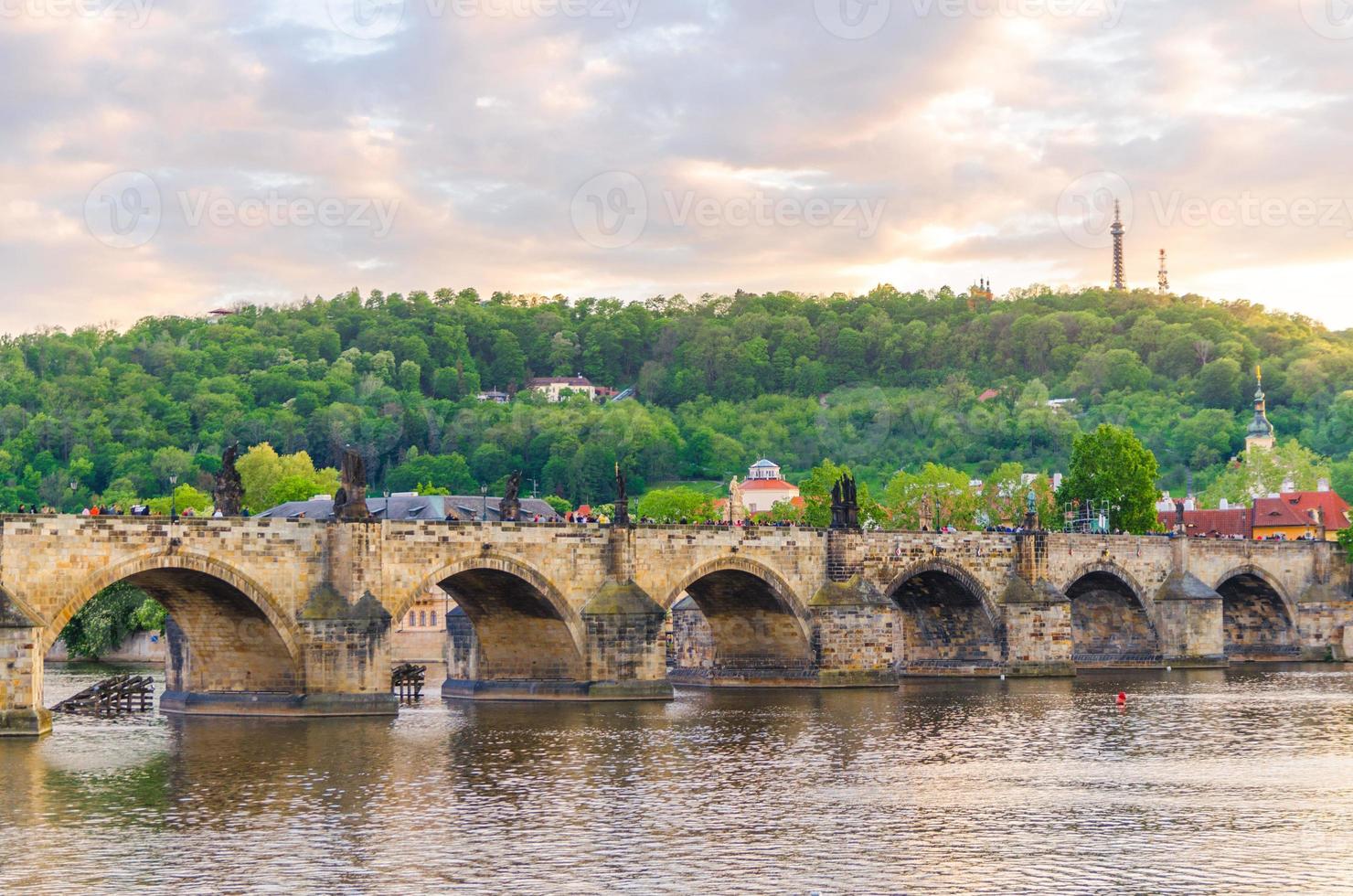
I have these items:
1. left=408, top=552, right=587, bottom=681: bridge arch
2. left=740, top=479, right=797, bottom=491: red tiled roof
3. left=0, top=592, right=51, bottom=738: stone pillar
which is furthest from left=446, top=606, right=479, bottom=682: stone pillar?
left=740, top=479, right=797, bottom=491: red tiled roof

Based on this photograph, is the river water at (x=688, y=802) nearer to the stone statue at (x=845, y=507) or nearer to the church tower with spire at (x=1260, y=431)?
the stone statue at (x=845, y=507)

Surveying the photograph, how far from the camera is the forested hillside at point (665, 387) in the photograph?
138 m

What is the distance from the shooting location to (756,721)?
1853 inches

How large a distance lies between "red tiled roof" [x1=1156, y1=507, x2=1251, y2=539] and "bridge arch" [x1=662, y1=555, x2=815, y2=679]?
5767 cm

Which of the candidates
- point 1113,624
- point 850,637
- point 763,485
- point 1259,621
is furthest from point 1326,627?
point 763,485

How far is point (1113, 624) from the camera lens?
73.4 metres

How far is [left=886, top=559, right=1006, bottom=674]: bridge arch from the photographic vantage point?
210 feet

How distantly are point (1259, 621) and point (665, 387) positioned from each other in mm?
96302

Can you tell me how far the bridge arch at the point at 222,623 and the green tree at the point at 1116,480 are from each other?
5205 centimetres

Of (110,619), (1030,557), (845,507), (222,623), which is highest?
(845,507)

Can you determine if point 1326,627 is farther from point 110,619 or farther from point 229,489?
point 229,489

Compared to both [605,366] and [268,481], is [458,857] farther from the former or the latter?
[605,366]

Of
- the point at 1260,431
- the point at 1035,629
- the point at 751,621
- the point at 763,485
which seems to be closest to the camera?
the point at 751,621

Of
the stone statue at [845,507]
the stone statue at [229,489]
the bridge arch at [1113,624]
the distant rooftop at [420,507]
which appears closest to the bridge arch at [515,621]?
the stone statue at [229,489]
